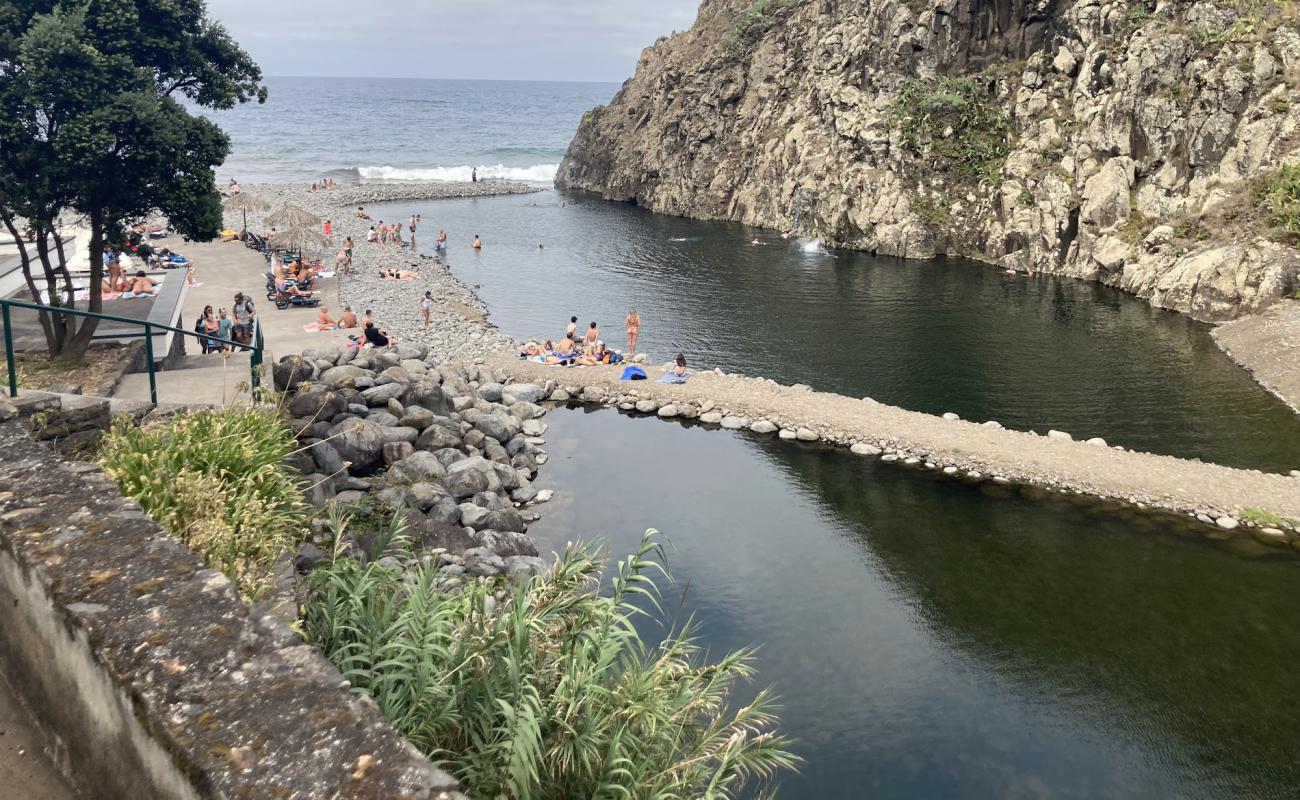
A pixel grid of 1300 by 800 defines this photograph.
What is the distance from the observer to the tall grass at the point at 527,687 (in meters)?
7.34

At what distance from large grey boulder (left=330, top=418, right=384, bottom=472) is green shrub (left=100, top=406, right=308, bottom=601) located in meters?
8.84

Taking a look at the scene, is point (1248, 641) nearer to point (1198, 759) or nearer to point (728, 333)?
point (1198, 759)

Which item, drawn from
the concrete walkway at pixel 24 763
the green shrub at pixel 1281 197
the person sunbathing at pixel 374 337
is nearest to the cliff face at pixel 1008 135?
the green shrub at pixel 1281 197

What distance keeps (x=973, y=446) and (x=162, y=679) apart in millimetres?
26622

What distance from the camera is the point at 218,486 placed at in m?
9.73

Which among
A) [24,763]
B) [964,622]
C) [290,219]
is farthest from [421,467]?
[290,219]

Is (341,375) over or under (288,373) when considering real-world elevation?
under

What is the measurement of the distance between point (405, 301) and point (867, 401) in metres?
24.6

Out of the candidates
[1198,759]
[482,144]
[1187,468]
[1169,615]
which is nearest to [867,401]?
[1187,468]

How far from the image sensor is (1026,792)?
49.2ft

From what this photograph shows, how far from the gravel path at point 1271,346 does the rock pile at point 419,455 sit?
92.5 ft

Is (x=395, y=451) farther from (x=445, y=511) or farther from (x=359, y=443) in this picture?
(x=445, y=511)

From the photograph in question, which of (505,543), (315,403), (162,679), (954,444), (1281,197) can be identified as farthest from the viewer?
(1281,197)

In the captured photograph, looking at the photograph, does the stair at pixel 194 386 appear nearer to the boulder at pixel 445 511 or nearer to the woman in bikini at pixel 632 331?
the boulder at pixel 445 511
